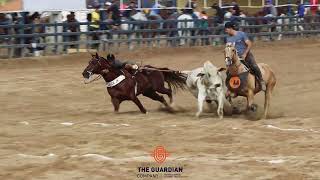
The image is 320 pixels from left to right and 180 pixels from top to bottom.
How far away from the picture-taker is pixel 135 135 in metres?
10.0

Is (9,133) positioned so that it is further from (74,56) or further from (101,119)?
(74,56)

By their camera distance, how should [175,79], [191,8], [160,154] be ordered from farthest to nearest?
[191,8] < [175,79] < [160,154]

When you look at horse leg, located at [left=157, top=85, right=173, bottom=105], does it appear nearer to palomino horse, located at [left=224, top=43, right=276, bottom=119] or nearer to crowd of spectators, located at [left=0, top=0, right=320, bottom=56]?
palomino horse, located at [left=224, top=43, right=276, bottom=119]

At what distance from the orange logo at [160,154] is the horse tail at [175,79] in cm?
462

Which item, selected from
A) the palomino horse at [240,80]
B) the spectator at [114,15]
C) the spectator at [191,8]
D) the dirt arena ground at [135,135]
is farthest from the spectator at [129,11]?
the palomino horse at [240,80]

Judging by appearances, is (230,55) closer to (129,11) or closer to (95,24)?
(95,24)

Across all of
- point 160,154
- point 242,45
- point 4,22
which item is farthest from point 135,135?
point 4,22

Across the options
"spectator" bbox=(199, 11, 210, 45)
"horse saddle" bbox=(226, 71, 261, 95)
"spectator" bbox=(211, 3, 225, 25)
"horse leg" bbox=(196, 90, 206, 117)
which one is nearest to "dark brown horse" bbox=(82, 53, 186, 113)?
"horse leg" bbox=(196, 90, 206, 117)

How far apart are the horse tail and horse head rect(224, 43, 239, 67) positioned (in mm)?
1822

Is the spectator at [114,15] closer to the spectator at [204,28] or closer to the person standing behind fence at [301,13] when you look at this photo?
the spectator at [204,28]

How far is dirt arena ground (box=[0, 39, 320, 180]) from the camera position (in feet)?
24.9

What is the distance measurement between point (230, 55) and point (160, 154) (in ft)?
11.9

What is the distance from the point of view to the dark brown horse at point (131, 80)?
1230 centimetres

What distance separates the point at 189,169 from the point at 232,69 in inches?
181
